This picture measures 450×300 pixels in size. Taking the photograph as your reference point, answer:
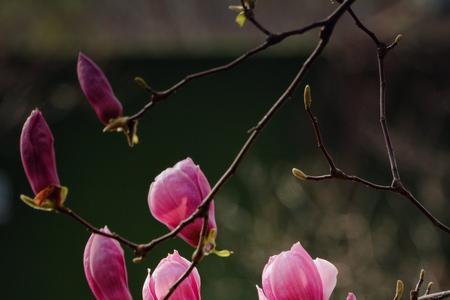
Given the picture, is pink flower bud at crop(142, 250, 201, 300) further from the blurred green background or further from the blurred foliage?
the blurred foliage

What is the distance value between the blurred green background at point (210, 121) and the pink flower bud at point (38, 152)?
4.13 m

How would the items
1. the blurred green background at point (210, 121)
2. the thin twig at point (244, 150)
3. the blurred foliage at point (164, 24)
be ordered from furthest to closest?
the blurred foliage at point (164, 24), the blurred green background at point (210, 121), the thin twig at point (244, 150)

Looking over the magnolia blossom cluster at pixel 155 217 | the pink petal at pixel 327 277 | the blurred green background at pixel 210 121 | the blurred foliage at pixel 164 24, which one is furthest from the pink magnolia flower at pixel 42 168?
the blurred foliage at pixel 164 24

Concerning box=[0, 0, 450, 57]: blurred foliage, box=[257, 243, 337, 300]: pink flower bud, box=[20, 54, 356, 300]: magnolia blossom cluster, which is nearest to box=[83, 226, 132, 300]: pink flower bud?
box=[20, 54, 356, 300]: magnolia blossom cluster

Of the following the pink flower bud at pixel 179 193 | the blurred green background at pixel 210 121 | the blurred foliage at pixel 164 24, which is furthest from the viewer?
the blurred foliage at pixel 164 24

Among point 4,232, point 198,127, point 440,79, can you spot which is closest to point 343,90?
point 440,79

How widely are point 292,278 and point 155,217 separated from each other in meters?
0.13

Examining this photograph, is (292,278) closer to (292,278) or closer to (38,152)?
(292,278)

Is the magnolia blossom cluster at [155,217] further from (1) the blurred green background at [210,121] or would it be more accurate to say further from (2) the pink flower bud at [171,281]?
(1) the blurred green background at [210,121]

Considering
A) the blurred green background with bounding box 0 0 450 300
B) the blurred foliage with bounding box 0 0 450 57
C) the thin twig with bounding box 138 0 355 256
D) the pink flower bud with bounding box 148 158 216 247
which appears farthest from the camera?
the blurred foliage with bounding box 0 0 450 57

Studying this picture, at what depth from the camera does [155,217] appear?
2.77ft

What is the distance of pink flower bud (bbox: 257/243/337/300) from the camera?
850mm

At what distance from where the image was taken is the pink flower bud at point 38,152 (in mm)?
756

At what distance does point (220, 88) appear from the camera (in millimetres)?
5824
